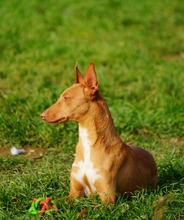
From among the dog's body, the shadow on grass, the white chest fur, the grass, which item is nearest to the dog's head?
the dog's body

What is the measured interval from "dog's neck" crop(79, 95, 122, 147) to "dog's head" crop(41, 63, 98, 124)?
0.04m

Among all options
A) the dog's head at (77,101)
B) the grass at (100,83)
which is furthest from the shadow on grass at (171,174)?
the dog's head at (77,101)

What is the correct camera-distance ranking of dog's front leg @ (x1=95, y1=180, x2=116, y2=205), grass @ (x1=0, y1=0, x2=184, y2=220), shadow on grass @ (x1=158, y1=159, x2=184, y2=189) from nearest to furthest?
dog's front leg @ (x1=95, y1=180, x2=116, y2=205) → grass @ (x1=0, y1=0, x2=184, y2=220) → shadow on grass @ (x1=158, y1=159, x2=184, y2=189)

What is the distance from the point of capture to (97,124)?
4488mm

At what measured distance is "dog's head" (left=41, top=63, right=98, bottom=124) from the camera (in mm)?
4438

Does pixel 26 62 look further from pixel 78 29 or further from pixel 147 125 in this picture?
pixel 147 125

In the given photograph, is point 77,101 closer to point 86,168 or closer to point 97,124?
point 97,124

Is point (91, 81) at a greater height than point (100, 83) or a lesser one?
greater

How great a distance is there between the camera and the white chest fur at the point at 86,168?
14.5 ft

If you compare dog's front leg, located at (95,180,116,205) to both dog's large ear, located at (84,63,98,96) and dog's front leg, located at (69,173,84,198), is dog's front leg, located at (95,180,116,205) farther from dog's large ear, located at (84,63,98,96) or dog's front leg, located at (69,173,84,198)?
dog's large ear, located at (84,63,98,96)

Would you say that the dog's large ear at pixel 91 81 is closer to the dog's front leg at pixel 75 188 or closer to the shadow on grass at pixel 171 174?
the dog's front leg at pixel 75 188

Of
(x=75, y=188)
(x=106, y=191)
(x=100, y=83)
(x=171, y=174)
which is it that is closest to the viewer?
(x=106, y=191)

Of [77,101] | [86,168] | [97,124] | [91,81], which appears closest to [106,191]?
[86,168]

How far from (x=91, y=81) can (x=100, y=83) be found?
3.62 meters
